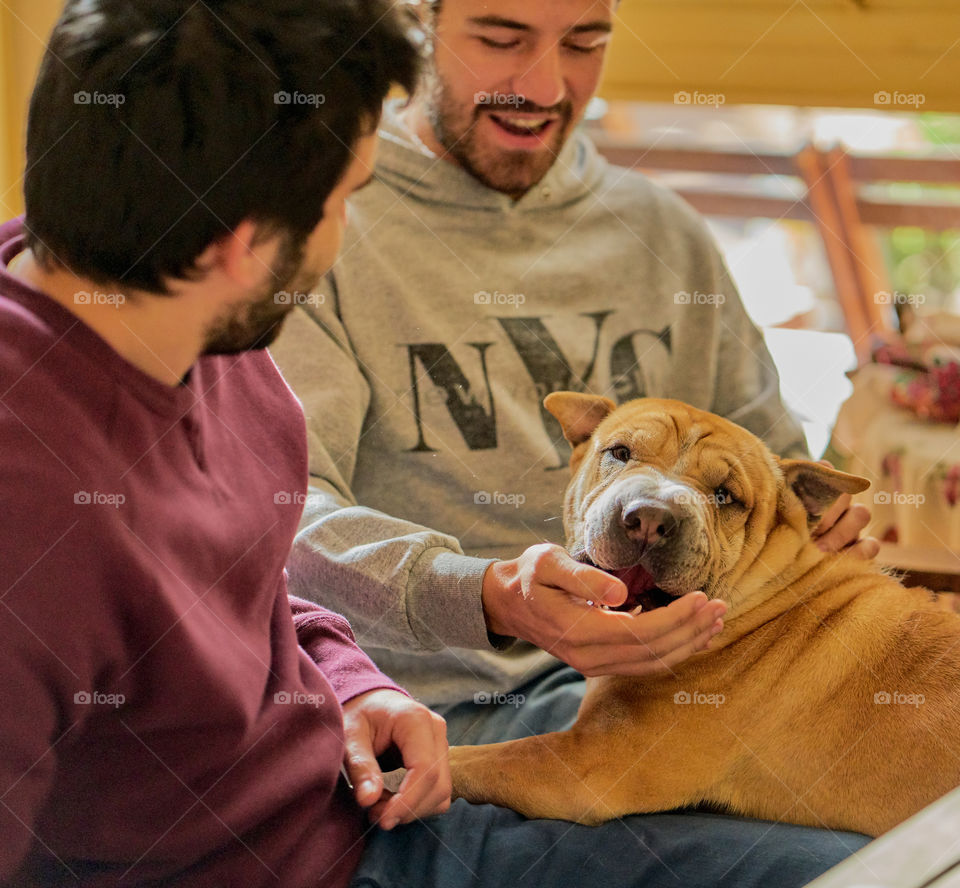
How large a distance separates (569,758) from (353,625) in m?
0.36

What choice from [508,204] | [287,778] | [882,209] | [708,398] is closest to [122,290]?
[287,778]

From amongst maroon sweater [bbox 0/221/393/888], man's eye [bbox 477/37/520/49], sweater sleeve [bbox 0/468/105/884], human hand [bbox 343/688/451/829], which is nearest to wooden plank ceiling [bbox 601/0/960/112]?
man's eye [bbox 477/37/520/49]

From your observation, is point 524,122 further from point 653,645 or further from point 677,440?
point 653,645

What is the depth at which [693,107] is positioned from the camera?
85.5 inches

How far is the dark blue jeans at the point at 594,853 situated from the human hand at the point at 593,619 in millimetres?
191

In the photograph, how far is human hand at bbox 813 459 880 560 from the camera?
4.63ft

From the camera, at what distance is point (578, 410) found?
4.59ft

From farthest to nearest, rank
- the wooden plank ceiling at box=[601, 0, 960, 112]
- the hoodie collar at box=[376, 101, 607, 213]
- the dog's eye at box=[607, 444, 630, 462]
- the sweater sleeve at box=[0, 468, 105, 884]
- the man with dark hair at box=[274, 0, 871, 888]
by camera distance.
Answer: the wooden plank ceiling at box=[601, 0, 960, 112] < the hoodie collar at box=[376, 101, 607, 213] < the dog's eye at box=[607, 444, 630, 462] < the man with dark hair at box=[274, 0, 871, 888] < the sweater sleeve at box=[0, 468, 105, 884]

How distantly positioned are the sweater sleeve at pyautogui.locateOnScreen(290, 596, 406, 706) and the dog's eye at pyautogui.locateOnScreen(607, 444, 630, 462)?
0.44 metres

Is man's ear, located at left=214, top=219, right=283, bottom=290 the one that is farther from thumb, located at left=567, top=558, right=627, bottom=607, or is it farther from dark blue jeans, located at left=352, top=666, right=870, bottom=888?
dark blue jeans, located at left=352, top=666, right=870, bottom=888

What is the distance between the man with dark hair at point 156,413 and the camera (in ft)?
2.43

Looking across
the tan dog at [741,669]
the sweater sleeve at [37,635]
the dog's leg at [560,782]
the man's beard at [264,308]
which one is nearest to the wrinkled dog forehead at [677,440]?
the tan dog at [741,669]

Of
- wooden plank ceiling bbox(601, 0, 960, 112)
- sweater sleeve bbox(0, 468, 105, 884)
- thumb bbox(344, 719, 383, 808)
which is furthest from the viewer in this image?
wooden plank ceiling bbox(601, 0, 960, 112)

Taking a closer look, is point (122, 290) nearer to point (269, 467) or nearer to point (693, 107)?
point (269, 467)
